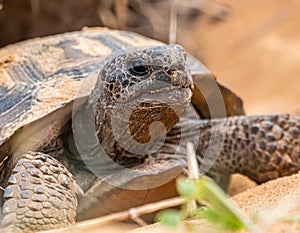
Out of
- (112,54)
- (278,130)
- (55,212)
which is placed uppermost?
(112,54)

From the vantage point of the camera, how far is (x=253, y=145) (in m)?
3.64

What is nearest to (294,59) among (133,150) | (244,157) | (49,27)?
(49,27)

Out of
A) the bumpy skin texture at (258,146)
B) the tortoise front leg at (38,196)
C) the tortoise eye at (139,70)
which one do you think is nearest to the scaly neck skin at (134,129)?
the tortoise eye at (139,70)

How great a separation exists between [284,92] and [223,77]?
771 mm

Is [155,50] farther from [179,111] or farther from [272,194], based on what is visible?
→ [272,194]

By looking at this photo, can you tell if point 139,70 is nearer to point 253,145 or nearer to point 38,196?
point 38,196

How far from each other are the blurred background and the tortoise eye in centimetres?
220

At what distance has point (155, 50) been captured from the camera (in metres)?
2.87

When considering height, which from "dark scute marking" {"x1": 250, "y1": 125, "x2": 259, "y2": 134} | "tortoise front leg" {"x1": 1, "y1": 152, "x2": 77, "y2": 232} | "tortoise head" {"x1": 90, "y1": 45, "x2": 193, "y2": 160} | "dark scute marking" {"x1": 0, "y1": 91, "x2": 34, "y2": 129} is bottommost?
"tortoise front leg" {"x1": 1, "y1": 152, "x2": 77, "y2": 232}

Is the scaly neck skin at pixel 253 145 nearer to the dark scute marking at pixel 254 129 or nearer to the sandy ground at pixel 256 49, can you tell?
the dark scute marking at pixel 254 129

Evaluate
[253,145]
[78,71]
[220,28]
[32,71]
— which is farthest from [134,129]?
[220,28]

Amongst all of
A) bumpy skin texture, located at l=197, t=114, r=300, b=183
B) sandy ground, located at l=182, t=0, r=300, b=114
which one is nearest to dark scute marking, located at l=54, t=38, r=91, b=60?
bumpy skin texture, located at l=197, t=114, r=300, b=183

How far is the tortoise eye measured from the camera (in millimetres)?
2872

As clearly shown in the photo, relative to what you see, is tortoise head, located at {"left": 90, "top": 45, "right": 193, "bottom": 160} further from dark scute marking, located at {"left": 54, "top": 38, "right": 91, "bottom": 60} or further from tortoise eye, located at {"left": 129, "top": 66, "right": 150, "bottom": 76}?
dark scute marking, located at {"left": 54, "top": 38, "right": 91, "bottom": 60}
